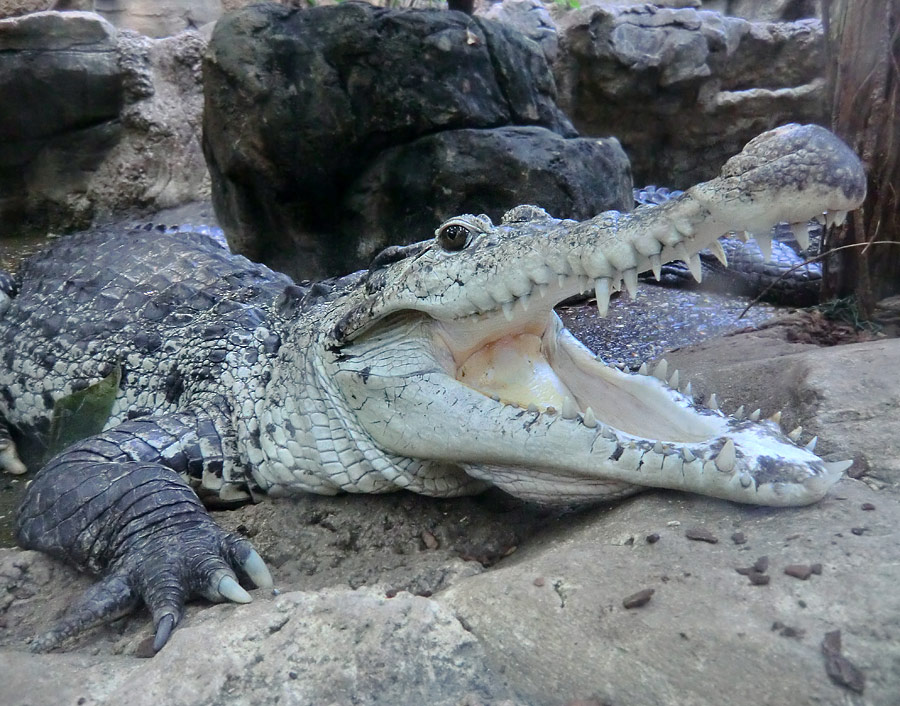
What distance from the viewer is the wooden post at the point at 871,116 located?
419 centimetres

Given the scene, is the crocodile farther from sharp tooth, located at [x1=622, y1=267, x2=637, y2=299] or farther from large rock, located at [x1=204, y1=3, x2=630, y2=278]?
large rock, located at [x1=204, y1=3, x2=630, y2=278]

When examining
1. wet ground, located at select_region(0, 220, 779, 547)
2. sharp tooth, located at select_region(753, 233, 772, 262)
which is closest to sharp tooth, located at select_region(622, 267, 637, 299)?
sharp tooth, located at select_region(753, 233, 772, 262)

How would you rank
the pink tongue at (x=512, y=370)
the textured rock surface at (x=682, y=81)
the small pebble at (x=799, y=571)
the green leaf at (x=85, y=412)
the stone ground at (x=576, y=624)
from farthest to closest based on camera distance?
1. the textured rock surface at (x=682, y=81)
2. the green leaf at (x=85, y=412)
3. the pink tongue at (x=512, y=370)
4. the small pebble at (x=799, y=571)
5. the stone ground at (x=576, y=624)

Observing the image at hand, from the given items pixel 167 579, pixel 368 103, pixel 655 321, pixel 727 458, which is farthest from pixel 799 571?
pixel 368 103

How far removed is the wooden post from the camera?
4.19 meters

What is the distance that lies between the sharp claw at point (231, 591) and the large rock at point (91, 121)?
6.88 m

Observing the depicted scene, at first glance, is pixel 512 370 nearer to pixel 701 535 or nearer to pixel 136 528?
pixel 701 535

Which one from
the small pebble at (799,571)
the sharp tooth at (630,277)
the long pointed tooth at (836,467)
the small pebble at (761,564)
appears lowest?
the long pointed tooth at (836,467)

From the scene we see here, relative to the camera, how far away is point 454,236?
99.7 inches

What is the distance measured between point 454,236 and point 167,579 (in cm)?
142

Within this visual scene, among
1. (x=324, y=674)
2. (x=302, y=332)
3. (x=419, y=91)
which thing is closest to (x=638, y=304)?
(x=419, y=91)

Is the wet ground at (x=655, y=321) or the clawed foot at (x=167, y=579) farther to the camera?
the wet ground at (x=655, y=321)

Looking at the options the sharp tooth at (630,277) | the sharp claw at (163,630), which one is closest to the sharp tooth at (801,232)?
the sharp tooth at (630,277)

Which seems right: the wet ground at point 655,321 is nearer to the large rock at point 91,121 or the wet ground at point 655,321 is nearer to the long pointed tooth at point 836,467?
the long pointed tooth at point 836,467
